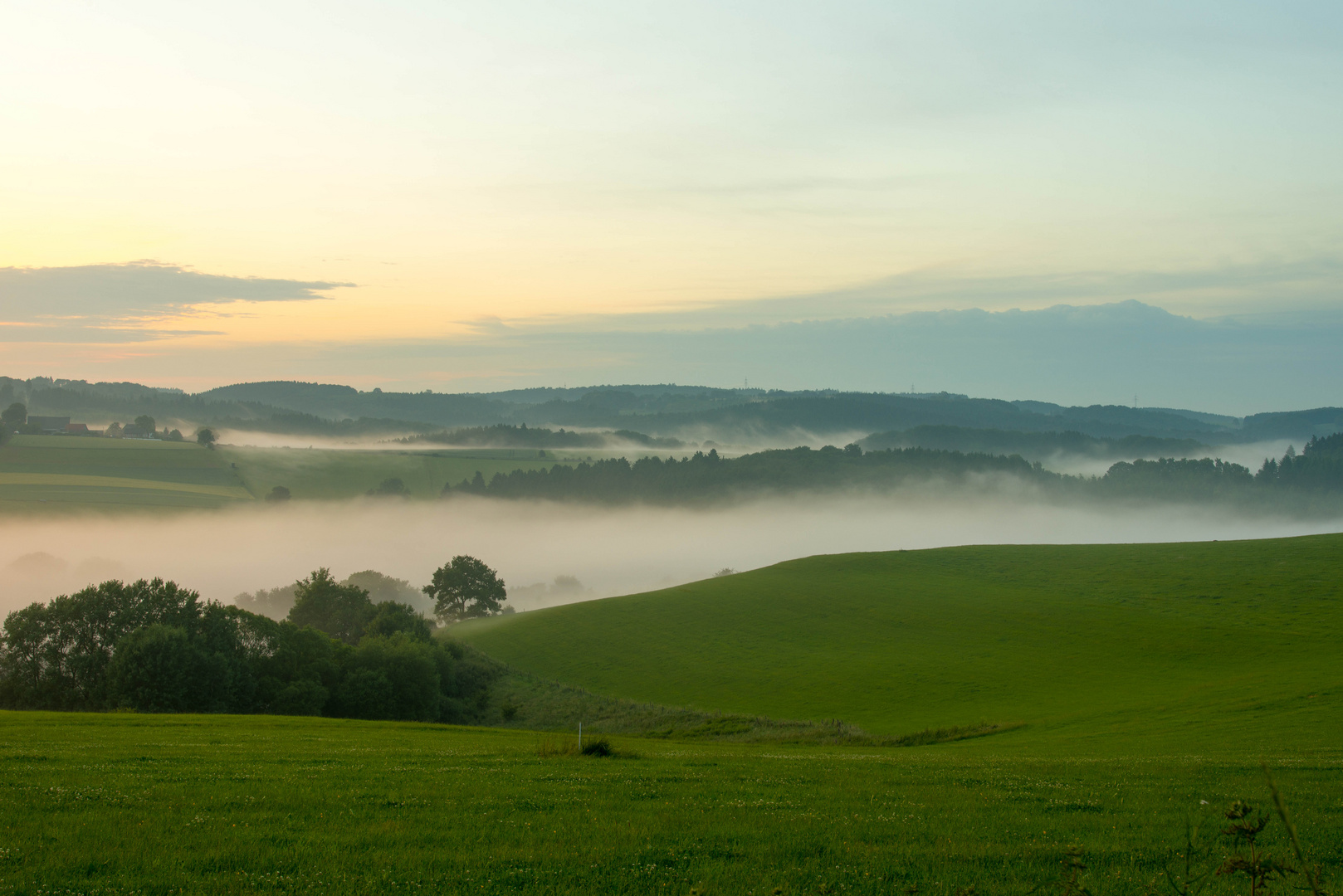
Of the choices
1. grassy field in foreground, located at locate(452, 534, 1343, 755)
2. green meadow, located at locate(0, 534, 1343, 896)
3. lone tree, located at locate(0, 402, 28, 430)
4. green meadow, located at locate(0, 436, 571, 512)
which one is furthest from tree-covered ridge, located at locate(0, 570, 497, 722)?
lone tree, located at locate(0, 402, 28, 430)

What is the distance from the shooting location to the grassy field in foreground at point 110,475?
6107 inches

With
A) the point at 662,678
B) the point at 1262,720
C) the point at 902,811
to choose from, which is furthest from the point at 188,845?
the point at 662,678

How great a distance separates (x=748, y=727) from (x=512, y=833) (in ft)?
108

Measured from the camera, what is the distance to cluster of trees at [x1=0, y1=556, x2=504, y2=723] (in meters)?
44.5

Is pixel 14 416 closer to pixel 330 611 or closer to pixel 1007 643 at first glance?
pixel 330 611

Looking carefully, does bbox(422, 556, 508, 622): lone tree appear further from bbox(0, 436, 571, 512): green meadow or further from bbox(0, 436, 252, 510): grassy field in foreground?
bbox(0, 436, 252, 510): grassy field in foreground

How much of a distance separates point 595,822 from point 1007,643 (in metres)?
56.3

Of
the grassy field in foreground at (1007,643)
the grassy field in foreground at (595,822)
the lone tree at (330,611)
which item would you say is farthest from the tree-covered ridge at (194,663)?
the grassy field in foreground at (595,822)

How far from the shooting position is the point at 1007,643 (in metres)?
59.6

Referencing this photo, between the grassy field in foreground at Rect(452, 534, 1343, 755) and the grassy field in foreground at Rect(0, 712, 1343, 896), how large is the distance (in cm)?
1115

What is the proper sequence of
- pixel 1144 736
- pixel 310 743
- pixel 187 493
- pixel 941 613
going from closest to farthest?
1. pixel 310 743
2. pixel 1144 736
3. pixel 941 613
4. pixel 187 493

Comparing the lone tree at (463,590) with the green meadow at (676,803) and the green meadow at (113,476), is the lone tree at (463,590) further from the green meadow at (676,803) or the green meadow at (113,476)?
the green meadow at (113,476)

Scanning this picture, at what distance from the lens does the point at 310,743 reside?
20.4 metres

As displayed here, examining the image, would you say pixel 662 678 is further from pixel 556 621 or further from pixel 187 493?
pixel 187 493
